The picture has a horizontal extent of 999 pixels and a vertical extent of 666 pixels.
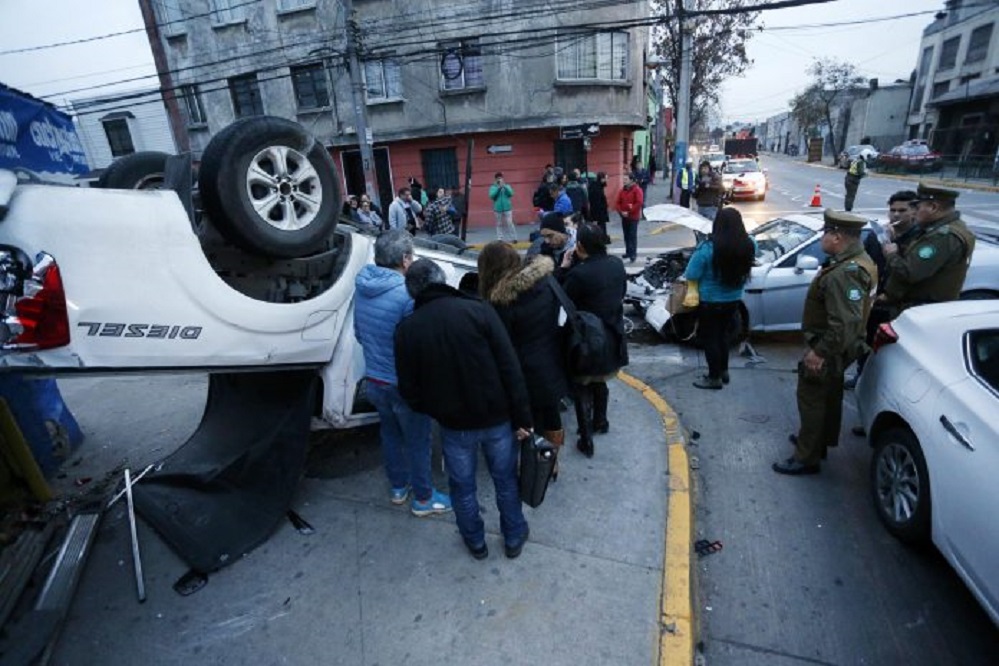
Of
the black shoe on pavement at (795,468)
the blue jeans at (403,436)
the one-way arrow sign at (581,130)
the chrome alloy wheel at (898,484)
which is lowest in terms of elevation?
the black shoe on pavement at (795,468)

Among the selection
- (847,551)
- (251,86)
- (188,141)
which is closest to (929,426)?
(847,551)

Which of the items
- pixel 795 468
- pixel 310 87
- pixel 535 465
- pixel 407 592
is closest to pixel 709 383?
pixel 795 468

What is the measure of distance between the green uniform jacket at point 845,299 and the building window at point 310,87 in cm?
1800

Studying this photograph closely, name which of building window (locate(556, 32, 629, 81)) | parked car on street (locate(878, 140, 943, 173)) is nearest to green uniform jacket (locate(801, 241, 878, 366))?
building window (locate(556, 32, 629, 81))

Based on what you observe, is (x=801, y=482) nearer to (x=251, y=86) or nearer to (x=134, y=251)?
(x=134, y=251)

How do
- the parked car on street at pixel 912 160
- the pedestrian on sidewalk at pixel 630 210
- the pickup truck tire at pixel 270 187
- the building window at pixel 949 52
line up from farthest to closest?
the building window at pixel 949 52
the parked car on street at pixel 912 160
the pedestrian on sidewalk at pixel 630 210
the pickup truck tire at pixel 270 187

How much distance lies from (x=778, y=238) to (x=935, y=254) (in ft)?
8.20

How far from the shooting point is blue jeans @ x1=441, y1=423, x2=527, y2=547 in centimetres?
269

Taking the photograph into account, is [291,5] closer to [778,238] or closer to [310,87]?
[310,87]

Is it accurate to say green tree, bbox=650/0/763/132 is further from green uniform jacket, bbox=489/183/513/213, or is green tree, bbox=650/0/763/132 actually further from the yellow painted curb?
the yellow painted curb

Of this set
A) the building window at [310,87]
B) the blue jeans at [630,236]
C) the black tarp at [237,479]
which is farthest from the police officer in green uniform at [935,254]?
the building window at [310,87]

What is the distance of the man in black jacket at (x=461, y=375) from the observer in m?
2.49

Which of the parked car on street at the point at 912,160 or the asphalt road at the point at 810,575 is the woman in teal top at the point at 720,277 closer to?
the asphalt road at the point at 810,575

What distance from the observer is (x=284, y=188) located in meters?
3.05
